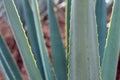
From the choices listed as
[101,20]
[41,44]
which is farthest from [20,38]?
[101,20]

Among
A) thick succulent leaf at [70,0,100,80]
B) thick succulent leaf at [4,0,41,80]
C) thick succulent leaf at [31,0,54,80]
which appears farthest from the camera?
thick succulent leaf at [31,0,54,80]

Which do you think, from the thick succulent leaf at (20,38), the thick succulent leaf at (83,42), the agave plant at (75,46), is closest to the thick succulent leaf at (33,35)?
the agave plant at (75,46)

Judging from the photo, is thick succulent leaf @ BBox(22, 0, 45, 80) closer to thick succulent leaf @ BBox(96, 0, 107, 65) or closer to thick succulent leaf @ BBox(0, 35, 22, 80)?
thick succulent leaf @ BBox(0, 35, 22, 80)

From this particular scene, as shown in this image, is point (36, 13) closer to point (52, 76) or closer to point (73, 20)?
point (52, 76)

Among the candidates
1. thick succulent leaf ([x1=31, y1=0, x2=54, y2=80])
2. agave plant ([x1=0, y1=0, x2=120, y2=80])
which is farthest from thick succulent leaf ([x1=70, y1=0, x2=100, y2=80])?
thick succulent leaf ([x1=31, y1=0, x2=54, y2=80])

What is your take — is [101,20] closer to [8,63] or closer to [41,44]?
[41,44]

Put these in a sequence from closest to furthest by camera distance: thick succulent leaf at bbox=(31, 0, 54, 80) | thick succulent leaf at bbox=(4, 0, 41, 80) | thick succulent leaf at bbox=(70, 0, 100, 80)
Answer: thick succulent leaf at bbox=(70, 0, 100, 80)
thick succulent leaf at bbox=(4, 0, 41, 80)
thick succulent leaf at bbox=(31, 0, 54, 80)
